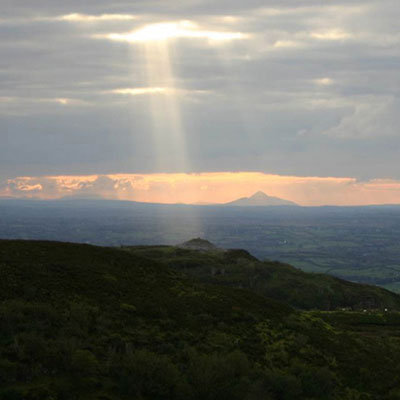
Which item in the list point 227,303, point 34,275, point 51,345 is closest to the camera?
point 51,345

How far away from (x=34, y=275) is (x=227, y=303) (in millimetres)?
15921

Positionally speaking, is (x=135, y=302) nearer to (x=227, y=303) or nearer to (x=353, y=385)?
(x=227, y=303)

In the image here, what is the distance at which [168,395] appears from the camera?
23.2 m

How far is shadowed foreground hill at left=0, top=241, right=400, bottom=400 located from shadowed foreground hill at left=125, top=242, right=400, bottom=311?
49856 millimetres

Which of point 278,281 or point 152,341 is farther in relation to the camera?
point 278,281

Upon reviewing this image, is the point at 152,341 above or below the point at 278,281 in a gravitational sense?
above

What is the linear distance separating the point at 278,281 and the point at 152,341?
265 ft

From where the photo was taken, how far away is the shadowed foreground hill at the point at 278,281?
97188mm

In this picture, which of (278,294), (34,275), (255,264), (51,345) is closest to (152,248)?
(255,264)

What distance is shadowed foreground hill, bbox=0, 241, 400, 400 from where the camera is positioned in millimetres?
23172

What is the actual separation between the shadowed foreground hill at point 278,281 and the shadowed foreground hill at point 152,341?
4986 centimetres

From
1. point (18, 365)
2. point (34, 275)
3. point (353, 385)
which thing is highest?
point (34, 275)

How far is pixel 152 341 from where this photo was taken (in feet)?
95.9

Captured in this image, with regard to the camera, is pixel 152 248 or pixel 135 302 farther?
pixel 152 248
